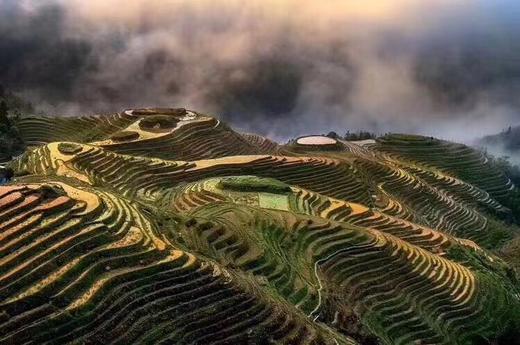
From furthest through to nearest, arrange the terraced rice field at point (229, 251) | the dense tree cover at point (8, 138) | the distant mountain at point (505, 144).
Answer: the distant mountain at point (505, 144) < the dense tree cover at point (8, 138) < the terraced rice field at point (229, 251)

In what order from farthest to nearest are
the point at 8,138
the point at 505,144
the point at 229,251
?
the point at 505,144 → the point at 8,138 → the point at 229,251

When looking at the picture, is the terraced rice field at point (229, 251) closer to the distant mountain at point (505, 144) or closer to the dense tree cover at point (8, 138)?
the dense tree cover at point (8, 138)

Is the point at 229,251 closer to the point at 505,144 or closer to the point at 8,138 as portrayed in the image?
the point at 8,138

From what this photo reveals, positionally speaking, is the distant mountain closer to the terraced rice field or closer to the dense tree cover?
the terraced rice field

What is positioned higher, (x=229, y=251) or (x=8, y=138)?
(x=8, y=138)

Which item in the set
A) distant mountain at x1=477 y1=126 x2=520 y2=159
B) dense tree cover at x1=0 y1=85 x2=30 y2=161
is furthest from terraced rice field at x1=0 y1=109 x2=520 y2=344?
distant mountain at x1=477 y1=126 x2=520 y2=159

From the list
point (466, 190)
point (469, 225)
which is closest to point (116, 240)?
Result: point (469, 225)

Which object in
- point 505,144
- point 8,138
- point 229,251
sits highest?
point 505,144

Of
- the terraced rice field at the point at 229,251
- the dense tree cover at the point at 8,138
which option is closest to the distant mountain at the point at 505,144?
the terraced rice field at the point at 229,251

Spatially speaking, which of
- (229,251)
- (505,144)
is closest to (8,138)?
(229,251)
